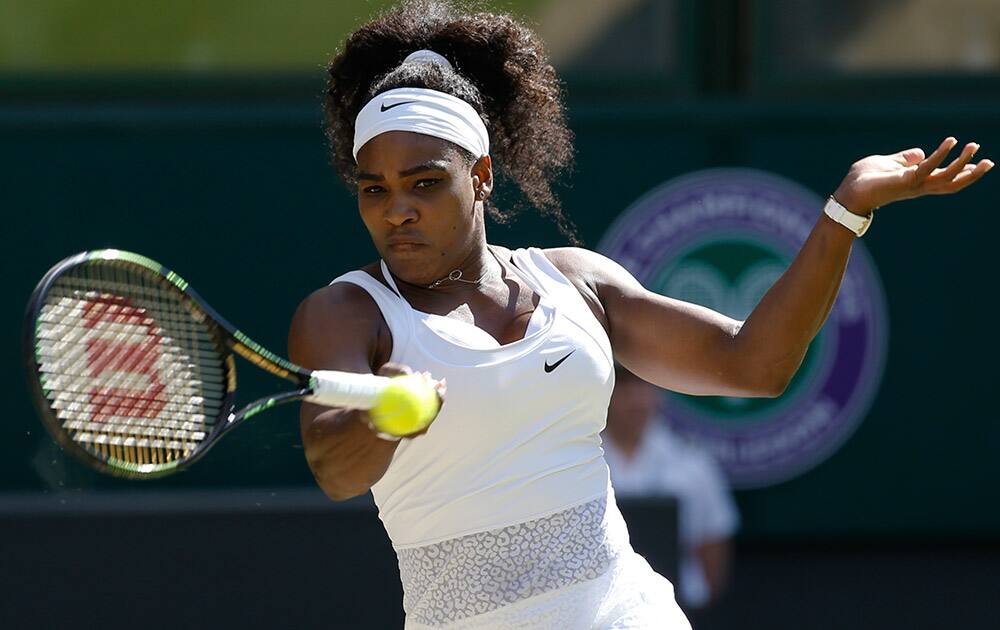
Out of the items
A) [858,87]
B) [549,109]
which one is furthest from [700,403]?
[549,109]

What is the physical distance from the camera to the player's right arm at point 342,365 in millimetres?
2490

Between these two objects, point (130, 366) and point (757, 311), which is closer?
point (130, 366)

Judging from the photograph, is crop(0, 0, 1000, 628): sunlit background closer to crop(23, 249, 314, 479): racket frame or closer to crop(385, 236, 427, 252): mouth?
crop(385, 236, 427, 252): mouth

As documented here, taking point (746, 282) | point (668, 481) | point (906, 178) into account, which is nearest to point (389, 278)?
point (906, 178)

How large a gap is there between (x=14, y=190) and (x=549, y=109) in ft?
9.73

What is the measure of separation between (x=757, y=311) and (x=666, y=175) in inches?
113

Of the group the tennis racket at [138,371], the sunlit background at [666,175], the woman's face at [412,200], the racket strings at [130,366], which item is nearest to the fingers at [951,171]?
the woman's face at [412,200]

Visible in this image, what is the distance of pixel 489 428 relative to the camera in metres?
2.73

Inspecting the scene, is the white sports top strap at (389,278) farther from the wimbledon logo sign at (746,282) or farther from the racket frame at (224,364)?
the wimbledon logo sign at (746,282)

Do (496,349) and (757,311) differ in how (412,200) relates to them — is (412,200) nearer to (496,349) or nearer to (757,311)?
(496,349)

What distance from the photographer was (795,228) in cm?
579

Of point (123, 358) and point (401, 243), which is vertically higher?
point (401, 243)

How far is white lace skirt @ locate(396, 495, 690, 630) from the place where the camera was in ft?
9.03

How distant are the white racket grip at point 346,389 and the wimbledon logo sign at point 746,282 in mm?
3335
